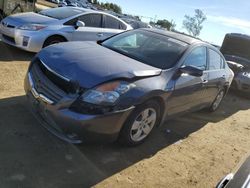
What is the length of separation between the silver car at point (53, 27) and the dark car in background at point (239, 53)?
4.18 m

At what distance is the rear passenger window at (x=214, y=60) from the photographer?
6246mm

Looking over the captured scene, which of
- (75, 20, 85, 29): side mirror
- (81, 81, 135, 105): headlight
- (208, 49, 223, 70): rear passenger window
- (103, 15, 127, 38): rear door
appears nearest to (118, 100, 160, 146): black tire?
(81, 81, 135, 105): headlight

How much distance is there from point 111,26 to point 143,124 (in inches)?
222

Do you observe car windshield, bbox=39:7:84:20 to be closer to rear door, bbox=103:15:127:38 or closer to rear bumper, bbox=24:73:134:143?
rear door, bbox=103:15:127:38

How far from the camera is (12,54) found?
813 cm

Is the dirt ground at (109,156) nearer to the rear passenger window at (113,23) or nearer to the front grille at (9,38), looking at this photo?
the front grille at (9,38)

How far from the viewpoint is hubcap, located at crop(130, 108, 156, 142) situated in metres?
4.44

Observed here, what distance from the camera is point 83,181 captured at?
12.2 feet

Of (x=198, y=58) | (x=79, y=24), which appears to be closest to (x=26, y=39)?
(x=79, y=24)

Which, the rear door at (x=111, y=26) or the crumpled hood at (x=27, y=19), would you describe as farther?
the rear door at (x=111, y=26)

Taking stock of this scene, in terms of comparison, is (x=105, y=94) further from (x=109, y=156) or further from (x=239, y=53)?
(x=239, y=53)

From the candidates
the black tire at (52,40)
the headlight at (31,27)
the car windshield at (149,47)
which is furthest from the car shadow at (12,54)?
the car windshield at (149,47)

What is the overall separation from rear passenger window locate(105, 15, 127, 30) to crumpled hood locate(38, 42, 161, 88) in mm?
4590

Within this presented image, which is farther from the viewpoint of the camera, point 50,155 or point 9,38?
point 9,38
